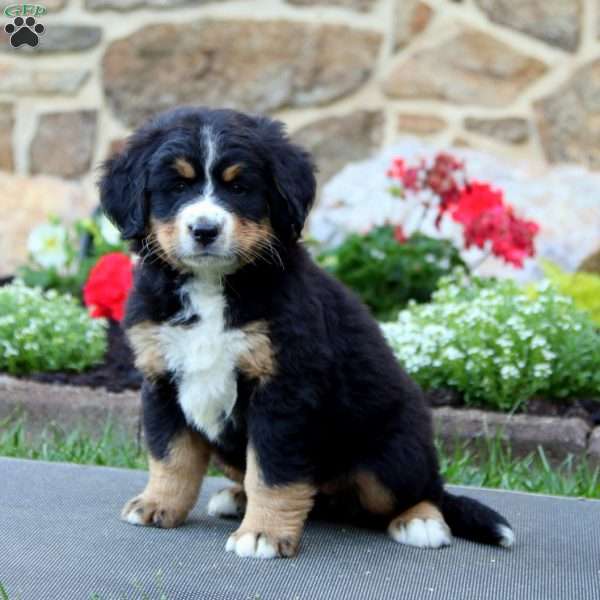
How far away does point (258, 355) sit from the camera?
3.52 metres

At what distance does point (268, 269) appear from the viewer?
12.0 feet

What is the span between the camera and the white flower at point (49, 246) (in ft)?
24.8

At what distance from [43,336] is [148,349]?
259 centimetres

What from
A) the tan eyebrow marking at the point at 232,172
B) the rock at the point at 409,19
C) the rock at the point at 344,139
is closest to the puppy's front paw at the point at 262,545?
the tan eyebrow marking at the point at 232,172

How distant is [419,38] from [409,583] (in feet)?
19.2

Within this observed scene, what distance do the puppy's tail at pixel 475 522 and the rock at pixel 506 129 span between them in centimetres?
484

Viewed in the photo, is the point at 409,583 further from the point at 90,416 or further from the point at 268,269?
the point at 90,416

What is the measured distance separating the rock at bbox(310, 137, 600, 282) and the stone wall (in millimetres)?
212

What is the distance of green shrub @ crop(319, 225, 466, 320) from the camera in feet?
21.5

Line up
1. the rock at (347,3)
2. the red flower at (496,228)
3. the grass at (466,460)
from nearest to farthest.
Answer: the grass at (466,460) → the red flower at (496,228) → the rock at (347,3)

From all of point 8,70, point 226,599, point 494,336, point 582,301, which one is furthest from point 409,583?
point 8,70

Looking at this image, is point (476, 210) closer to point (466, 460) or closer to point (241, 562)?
point (466, 460)

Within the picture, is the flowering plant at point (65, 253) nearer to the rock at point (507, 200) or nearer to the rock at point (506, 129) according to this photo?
the rock at point (507, 200)

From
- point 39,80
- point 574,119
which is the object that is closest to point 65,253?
point 39,80
